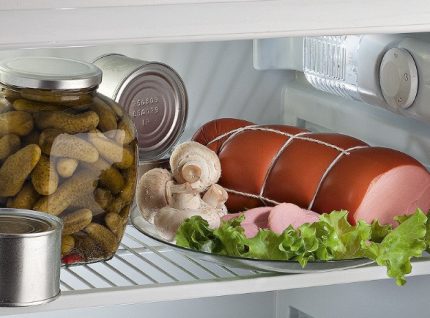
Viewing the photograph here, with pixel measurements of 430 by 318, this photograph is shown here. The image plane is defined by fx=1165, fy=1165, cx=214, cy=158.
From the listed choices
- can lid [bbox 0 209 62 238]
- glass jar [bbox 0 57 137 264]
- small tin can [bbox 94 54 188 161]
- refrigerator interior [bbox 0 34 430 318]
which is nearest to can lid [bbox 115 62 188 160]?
small tin can [bbox 94 54 188 161]

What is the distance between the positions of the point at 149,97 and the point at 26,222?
407 millimetres

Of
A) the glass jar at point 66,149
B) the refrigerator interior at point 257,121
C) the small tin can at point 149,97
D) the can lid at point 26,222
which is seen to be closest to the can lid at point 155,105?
the small tin can at point 149,97

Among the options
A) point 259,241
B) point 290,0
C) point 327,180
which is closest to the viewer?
point 290,0

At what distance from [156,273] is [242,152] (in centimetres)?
31

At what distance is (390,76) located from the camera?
1.52 m

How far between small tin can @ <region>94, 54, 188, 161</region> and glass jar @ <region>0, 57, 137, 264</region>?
0.22m

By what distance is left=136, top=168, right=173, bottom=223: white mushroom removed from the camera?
145cm

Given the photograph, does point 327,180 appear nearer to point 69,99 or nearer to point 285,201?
point 285,201

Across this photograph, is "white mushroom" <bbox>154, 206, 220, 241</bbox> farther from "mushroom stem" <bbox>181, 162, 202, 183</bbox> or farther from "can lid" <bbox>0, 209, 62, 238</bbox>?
"can lid" <bbox>0, 209, 62, 238</bbox>

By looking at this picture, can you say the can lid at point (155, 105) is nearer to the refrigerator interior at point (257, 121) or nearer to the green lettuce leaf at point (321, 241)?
the refrigerator interior at point (257, 121)

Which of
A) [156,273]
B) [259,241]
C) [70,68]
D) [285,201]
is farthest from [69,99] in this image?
[156,273]

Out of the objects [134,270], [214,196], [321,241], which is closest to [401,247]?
[321,241]

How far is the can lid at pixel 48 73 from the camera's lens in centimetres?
127

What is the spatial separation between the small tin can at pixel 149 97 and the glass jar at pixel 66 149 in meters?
0.22
